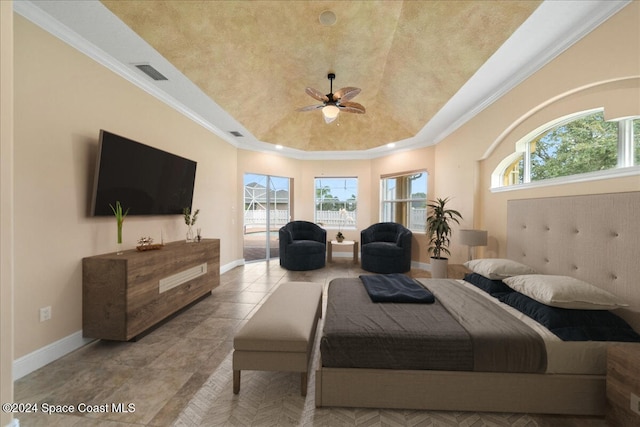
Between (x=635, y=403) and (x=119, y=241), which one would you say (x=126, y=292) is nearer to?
(x=119, y=241)

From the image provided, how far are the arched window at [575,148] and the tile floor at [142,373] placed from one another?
1.93 metres

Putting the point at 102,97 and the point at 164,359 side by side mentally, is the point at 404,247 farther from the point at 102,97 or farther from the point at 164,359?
the point at 102,97

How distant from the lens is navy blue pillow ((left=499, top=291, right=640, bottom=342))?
5.20 ft

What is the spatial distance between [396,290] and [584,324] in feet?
4.16

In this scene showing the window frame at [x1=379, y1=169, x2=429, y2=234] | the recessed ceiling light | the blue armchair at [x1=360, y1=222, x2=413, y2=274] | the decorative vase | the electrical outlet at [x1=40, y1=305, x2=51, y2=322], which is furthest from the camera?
the window frame at [x1=379, y1=169, x2=429, y2=234]

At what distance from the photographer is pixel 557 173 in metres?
2.54

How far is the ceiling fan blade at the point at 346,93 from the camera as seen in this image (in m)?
3.18

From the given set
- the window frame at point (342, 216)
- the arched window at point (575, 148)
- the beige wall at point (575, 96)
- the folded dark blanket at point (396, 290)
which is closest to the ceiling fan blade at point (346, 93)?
the beige wall at point (575, 96)

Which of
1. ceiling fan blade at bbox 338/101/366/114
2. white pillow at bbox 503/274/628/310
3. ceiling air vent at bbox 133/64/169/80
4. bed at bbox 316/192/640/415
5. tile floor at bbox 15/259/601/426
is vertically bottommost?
tile floor at bbox 15/259/601/426

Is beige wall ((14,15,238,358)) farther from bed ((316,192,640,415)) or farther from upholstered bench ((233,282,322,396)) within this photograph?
bed ((316,192,640,415))

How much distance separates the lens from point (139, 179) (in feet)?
9.40

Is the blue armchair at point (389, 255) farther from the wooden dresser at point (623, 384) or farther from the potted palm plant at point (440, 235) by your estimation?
the wooden dresser at point (623, 384)

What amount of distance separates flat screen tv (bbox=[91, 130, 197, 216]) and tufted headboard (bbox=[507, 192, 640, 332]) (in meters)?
4.38

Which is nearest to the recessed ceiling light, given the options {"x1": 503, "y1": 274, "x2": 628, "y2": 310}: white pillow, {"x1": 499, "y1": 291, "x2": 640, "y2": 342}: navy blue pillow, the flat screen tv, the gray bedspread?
the flat screen tv
